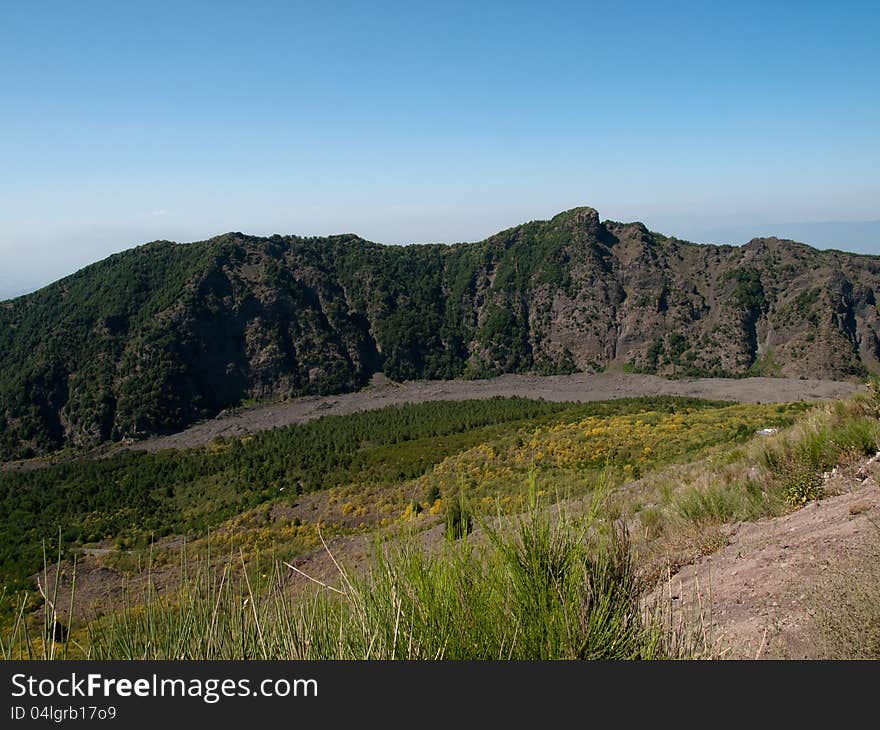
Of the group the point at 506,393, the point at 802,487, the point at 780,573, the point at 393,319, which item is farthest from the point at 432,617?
the point at 393,319

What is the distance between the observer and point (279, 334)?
70875 millimetres

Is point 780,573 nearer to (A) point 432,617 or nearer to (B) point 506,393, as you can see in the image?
(A) point 432,617

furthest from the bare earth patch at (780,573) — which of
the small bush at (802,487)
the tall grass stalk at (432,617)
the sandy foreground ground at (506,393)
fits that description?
the sandy foreground ground at (506,393)

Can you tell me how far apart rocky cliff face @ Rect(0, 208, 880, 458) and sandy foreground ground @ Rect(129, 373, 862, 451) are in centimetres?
299

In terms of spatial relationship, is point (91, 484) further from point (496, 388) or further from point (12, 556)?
point (496, 388)

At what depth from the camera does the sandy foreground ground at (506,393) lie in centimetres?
5084

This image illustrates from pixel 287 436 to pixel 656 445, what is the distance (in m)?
34.5

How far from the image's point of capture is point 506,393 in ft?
199

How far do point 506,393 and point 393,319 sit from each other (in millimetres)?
26046

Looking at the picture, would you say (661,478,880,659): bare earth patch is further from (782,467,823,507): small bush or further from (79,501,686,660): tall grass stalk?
(79,501,686,660): tall grass stalk

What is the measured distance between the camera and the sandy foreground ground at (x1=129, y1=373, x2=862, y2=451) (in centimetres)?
5084

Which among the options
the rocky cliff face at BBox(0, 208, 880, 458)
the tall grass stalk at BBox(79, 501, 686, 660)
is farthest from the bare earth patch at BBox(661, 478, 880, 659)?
the rocky cliff face at BBox(0, 208, 880, 458)

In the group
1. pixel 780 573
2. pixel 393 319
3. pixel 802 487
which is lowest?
pixel 780 573

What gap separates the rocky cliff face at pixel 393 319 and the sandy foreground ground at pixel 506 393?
9.82 ft
